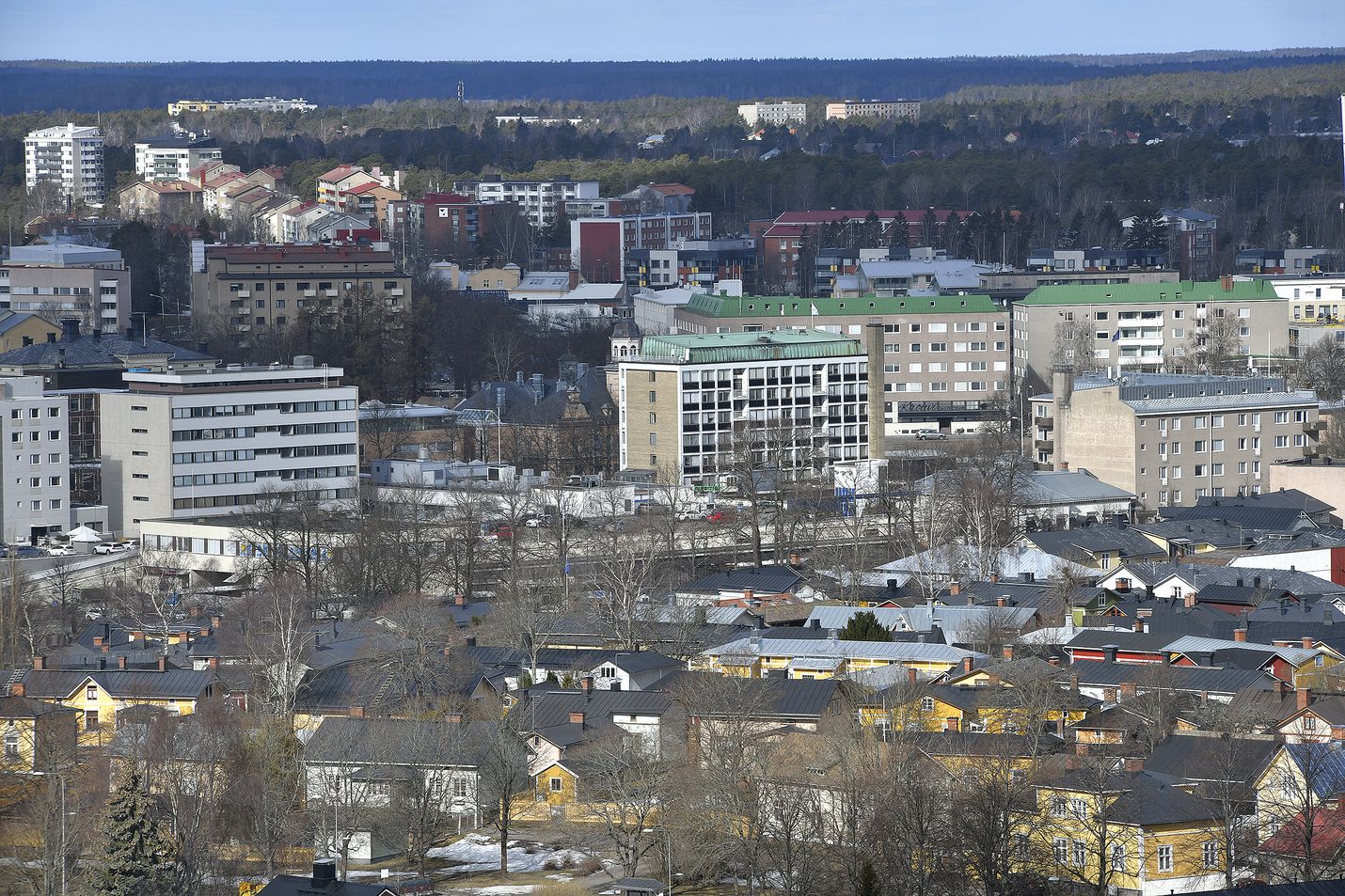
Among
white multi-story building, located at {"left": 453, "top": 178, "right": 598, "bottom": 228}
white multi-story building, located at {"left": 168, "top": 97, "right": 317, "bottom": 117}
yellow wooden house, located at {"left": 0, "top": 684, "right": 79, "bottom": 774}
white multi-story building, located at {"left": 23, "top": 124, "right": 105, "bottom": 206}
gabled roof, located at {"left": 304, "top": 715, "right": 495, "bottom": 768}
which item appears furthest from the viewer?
white multi-story building, located at {"left": 168, "top": 97, "right": 317, "bottom": 117}

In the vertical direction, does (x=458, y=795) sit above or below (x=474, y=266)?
below

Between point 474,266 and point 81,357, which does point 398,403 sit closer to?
point 81,357

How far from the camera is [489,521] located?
4306 cm

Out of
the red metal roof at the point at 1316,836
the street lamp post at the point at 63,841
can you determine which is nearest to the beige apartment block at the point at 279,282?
the street lamp post at the point at 63,841

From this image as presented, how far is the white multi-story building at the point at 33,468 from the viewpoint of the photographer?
46594 mm

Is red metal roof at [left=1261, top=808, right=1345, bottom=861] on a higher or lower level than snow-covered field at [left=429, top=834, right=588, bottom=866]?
higher

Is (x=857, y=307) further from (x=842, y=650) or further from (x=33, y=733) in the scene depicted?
(x=33, y=733)

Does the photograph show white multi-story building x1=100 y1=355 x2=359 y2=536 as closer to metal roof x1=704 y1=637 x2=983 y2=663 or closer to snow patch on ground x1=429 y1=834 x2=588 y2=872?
metal roof x1=704 y1=637 x2=983 y2=663

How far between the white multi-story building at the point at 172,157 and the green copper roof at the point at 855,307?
57350 mm

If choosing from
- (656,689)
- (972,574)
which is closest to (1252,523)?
(972,574)

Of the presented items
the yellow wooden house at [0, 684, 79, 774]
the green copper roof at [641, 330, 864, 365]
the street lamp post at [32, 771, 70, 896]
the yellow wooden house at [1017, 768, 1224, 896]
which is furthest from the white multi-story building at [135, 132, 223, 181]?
the yellow wooden house at [1017, 768, 1224, 896]

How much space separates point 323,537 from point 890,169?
7294 cm

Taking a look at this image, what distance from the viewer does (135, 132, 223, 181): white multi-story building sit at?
117938 millimetres

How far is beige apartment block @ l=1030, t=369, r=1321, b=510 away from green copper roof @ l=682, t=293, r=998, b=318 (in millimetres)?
13492
